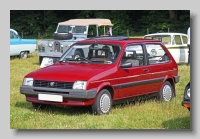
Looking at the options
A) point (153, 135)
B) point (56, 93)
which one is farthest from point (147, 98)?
point (153, 135)

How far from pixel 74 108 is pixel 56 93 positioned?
0.95 metres

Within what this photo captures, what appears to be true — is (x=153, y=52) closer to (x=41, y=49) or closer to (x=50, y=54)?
(x=50, y=54)

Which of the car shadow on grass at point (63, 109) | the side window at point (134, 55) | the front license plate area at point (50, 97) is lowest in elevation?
the car shadow on grass at point (63, 109)

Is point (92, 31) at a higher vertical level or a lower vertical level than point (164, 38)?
higher

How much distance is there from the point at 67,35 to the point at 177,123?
10852mm

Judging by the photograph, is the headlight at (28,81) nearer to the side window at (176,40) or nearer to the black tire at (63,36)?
the black tire at (63,36)

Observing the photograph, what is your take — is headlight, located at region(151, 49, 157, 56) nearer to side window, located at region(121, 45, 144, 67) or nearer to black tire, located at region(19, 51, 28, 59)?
side window, located at region(121, 45, 144, 67)

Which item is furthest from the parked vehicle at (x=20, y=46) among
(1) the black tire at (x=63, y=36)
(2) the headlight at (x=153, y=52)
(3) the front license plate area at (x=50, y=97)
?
(3) the front license plate area at (x=50, y=97)

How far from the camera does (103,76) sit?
812 centimetres

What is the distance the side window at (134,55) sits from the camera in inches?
350

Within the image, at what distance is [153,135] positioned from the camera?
260 inches

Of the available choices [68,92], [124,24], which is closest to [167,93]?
[68,92]

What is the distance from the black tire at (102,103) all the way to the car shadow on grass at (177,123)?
3.57 feet

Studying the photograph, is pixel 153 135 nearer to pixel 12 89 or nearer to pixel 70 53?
pixel 70 53
